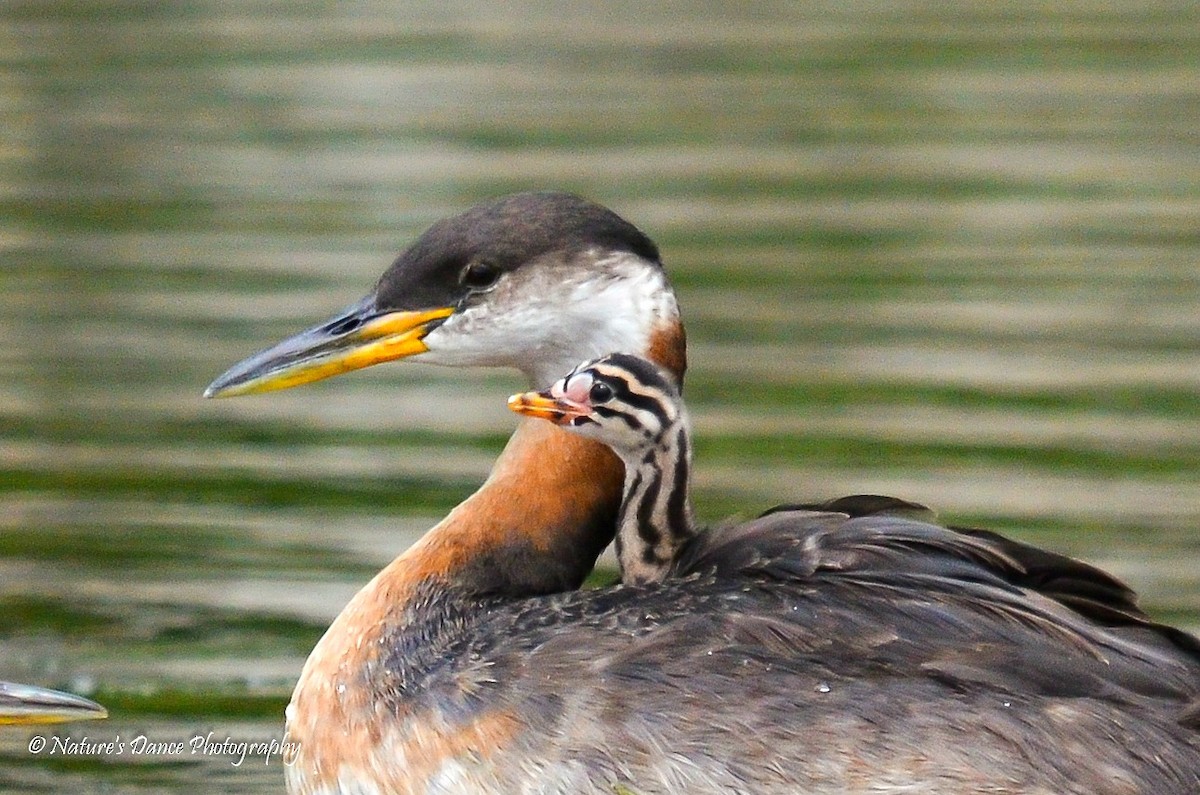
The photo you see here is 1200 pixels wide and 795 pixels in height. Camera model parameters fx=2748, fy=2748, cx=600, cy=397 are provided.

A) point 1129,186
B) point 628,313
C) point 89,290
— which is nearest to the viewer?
point 628,313

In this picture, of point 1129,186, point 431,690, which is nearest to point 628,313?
point 431,690

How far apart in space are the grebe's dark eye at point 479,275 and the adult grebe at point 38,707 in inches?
53.7

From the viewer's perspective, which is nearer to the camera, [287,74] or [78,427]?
[78,427]

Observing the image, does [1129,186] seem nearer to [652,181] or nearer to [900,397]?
[652,181]

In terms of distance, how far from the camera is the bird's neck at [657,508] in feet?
20.3

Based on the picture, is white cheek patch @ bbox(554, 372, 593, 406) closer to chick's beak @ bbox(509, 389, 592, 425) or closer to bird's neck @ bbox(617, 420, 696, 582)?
chick's beak @ bbox(509, 389, 592, 425)

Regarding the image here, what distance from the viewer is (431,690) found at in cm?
597

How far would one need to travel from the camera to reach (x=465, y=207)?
13.6 m

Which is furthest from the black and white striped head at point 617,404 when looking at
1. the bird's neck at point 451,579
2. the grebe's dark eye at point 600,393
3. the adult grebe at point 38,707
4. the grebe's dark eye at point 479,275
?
the adult grebe at point 38,707

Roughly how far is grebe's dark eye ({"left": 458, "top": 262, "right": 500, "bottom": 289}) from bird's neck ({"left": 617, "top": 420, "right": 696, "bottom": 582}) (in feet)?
1.97

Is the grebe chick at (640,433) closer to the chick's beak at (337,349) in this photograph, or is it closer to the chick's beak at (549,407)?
the chick's beak at (549,407)

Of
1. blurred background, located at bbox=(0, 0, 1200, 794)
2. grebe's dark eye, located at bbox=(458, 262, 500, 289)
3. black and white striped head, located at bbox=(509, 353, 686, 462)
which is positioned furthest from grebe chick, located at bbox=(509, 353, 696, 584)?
blurred background, located at bbox=(0, 0, 1200, 794)

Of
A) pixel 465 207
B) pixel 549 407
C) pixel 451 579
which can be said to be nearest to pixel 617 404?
pixel 549 407

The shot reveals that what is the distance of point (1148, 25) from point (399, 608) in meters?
15.2
